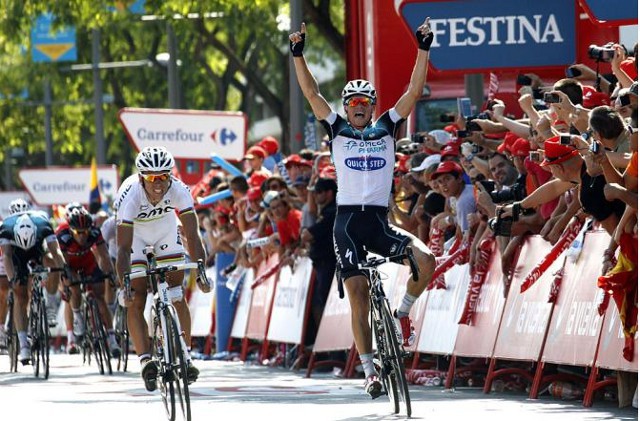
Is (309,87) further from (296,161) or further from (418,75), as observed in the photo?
(296,161)

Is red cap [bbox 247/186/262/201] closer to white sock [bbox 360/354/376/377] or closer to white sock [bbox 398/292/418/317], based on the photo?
white sock [bbox 398/292/418/317]

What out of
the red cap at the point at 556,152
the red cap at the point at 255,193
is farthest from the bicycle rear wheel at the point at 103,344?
the red cap at the point at 556,152

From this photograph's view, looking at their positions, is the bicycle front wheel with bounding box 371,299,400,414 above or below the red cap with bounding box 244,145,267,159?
below

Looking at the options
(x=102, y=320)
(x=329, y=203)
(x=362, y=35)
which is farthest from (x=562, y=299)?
(x=362, y=35)

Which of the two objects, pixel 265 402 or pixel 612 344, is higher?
pixel 612 344

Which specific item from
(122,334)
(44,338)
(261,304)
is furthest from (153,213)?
(261,304)

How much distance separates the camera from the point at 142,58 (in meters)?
42.5

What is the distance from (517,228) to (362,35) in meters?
8.09

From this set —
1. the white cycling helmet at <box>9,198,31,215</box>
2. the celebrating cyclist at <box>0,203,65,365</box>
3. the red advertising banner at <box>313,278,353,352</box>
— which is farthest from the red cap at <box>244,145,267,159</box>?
the red advertising banner at <box>313,278,353,352</box>

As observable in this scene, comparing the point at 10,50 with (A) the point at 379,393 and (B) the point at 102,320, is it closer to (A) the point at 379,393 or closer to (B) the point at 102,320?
(B) the point at 102,320

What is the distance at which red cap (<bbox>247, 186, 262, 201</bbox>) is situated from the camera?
2262cm

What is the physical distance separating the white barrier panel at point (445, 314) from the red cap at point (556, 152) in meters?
3.23

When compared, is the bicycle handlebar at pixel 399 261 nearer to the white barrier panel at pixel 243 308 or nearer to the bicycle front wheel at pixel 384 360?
the bicycle front wheel at pixel 384 360

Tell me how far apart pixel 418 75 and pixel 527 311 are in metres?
2.52
